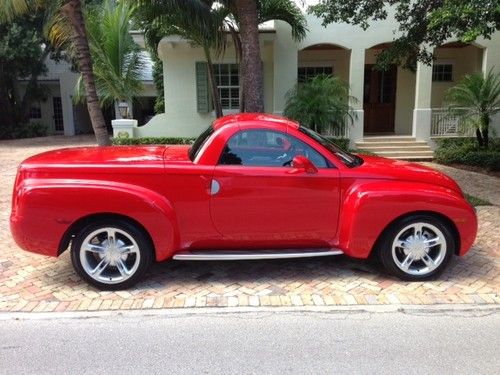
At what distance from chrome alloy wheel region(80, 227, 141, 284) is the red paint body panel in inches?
9.0

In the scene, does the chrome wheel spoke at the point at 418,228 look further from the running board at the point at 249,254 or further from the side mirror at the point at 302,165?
the side mirror at the point at 302,165

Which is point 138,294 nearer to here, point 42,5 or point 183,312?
point 183,312

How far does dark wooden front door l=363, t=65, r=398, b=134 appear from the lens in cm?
1658

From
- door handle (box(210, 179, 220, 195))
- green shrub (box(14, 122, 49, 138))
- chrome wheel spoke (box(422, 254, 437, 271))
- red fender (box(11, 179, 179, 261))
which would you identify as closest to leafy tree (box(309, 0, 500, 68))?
chrome wheel spoke (box(422, 254, 437, 271))

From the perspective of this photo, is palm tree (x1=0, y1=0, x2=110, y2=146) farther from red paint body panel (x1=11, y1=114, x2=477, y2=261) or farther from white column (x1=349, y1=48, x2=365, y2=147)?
white column (x1=349, y1=48, x2=365, y2=147)

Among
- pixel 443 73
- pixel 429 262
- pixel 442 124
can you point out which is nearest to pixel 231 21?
pixel 442 124

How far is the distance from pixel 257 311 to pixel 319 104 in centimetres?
906

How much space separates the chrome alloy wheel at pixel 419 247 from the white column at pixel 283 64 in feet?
32.3

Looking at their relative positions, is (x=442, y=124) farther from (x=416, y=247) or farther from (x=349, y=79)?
(x=416, y=247)

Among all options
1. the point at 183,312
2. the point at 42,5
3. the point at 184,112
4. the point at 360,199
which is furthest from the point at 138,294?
the point at 184,112

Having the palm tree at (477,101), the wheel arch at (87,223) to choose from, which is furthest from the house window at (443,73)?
the wheel arch at (87,223)

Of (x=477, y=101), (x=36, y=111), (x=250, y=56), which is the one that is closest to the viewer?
(x=250, y=56)

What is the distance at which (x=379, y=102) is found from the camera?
54.9ft

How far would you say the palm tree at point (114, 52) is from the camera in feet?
44.3
